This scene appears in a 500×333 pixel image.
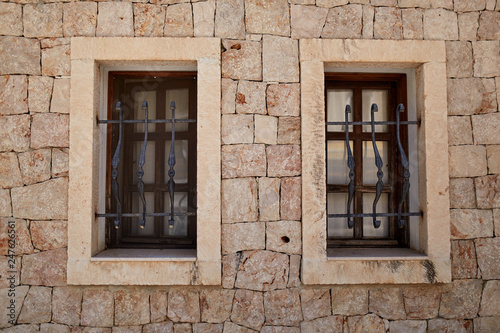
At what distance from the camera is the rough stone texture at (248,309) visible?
2529 millimetres

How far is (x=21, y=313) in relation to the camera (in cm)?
253

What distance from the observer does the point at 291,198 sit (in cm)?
258

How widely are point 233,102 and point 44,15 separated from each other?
1658mm

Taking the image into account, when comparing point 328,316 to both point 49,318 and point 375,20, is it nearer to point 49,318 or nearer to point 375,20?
point 49,318

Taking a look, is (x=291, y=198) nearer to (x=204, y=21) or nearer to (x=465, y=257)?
(x=465, y=257)

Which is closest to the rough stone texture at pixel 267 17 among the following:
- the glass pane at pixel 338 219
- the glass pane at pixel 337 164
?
the glass pane at pixel 337 164

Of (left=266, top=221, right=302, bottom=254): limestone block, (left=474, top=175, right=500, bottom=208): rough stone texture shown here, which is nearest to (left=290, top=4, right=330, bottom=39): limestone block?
(left=266, top=221, right=302, bottom=254): limestone block

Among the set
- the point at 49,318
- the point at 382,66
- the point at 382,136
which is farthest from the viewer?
the point at 382,136

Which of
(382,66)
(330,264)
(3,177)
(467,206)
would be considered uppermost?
(382,66)

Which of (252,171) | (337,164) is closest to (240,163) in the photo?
(252,171)

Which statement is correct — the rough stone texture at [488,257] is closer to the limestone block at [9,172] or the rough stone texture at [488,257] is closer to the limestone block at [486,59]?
the limestone block at [486,59]

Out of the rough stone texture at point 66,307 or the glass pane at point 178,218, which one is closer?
the rough stone texture at point 66,307

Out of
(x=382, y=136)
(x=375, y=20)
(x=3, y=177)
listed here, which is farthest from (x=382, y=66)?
(x=3, y=177)

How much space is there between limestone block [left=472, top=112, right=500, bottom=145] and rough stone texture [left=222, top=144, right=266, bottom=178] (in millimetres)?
1731
